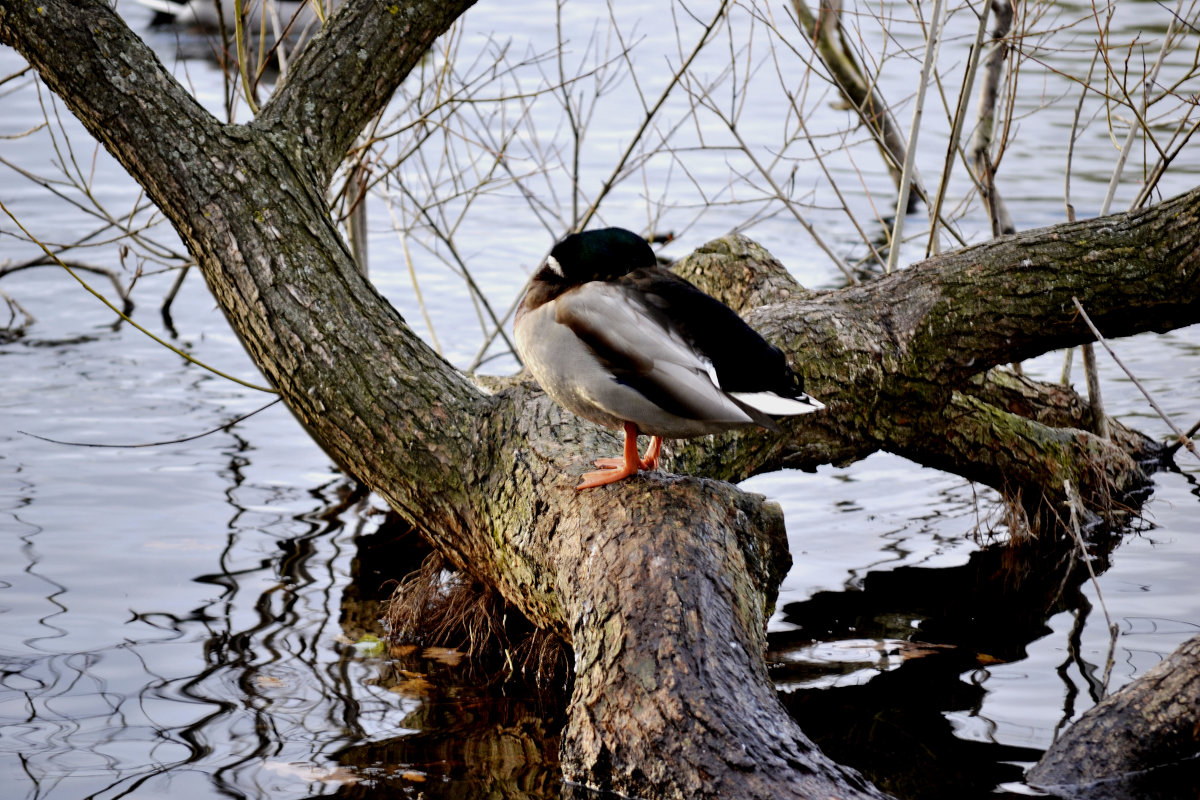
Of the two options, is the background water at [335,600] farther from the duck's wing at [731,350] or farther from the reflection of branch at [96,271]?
the duck's wing at [731,350]

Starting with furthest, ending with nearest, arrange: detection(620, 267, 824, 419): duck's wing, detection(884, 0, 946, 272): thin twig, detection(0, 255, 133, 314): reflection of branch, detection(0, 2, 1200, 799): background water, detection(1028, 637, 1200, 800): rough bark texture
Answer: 1. detection(0, 255, 133, 314): reflection of branch
2. detection(884, 0, 946, 272): thin twig
3. detection(0, 2, 1200, 799): background water
4. detection(620, 267, 824, 419): duck's wing
5. detection(1028, 637, 1200, 800): rough bark texture

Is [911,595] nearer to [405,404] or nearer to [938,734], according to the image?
[938,734]

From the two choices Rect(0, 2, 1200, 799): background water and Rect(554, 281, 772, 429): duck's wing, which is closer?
Rect(554, 281, 772, 429): duck's wing

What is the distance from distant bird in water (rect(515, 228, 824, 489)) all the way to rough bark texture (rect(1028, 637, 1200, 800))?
98cm

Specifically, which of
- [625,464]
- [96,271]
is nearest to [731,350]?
[625,464]

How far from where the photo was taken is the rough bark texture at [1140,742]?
2871 millimetres

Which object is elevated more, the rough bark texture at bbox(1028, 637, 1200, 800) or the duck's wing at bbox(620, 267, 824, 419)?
the duck's wing at bbox(620, 267, 824, 419)

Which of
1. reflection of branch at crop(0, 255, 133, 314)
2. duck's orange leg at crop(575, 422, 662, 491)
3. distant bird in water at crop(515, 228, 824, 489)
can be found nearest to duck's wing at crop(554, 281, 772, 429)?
distant bird in water at crop(515, 228, 824, 489)

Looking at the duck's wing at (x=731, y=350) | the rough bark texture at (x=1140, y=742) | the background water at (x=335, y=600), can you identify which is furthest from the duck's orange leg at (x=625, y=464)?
the rough bark texture at (x=1140, y=742)

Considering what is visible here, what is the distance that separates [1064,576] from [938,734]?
1509 mm

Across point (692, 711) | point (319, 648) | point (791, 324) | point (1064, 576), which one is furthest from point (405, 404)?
point (1064, 576)

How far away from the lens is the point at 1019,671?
407cm

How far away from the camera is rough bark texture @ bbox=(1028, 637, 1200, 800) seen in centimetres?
287

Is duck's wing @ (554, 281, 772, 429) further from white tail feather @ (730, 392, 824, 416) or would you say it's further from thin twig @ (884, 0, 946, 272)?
thin twig @ (884, 0, 946, 272)
